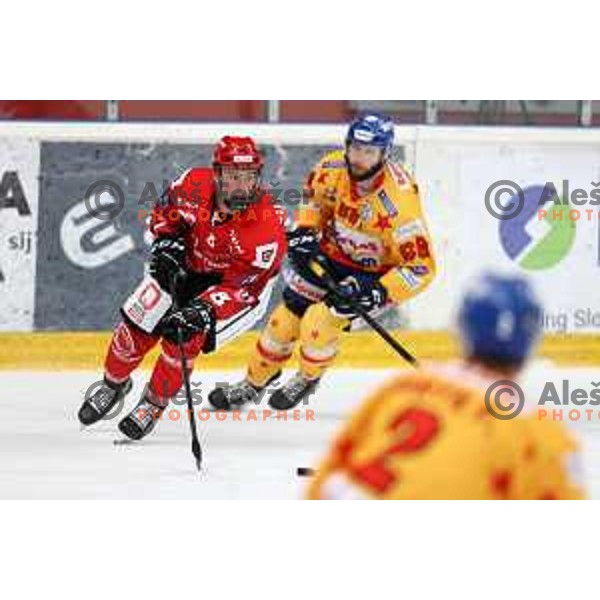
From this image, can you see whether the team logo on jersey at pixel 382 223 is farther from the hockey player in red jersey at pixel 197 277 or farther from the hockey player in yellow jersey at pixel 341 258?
the hockey player in red jersey at pixel 197 277

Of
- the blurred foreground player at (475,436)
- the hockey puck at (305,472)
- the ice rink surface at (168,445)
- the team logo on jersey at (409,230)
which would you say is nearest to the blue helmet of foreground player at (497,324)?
the blurred foreground player at (475,436)

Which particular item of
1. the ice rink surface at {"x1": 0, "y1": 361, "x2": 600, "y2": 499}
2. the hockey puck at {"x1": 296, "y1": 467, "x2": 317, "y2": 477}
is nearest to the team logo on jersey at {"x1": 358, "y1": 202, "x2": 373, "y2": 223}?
the ice rink surface at {"x1": 0, "y1": 361, "x2": 600, "y2": 499}

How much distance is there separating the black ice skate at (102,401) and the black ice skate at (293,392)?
36 cm

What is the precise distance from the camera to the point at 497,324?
1814mm

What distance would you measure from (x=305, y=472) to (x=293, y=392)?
26 cm

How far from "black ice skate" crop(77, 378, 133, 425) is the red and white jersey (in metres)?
0.30

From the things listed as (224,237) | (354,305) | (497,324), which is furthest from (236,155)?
(497,324)

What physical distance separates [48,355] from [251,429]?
1.79 feet

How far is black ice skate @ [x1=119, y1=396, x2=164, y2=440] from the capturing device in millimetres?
→ 4277

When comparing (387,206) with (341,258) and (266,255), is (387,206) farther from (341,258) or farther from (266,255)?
(266,255)

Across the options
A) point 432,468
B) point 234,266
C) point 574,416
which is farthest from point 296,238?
point 432,468

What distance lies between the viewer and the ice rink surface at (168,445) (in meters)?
4.00

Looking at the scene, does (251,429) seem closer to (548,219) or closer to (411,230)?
(411,230)

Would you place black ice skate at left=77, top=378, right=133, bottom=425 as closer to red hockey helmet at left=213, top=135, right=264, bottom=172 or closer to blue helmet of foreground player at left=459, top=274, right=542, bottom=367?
red hockey helmet at left=213, top=135, right=264, bottom=172
